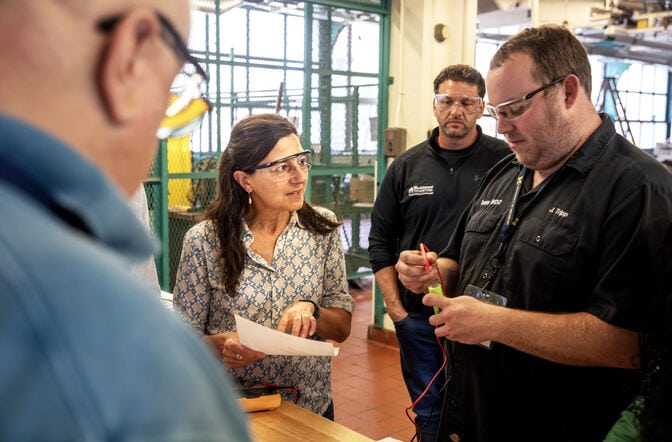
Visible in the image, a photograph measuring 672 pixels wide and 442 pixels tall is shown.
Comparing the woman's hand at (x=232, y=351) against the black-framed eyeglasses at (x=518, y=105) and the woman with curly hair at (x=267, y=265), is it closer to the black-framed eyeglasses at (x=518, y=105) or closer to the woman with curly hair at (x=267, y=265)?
the woman with curly hair at (x=267, y=265)

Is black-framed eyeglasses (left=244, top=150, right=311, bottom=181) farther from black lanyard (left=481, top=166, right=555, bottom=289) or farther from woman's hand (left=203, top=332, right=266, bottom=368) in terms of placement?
black lanyard (left=481, top=166, right=555, bottom=289)

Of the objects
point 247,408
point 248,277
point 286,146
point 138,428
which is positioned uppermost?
point 286,146

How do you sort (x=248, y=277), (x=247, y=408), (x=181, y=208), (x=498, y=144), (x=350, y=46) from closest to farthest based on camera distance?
(x=247, y=408)
(x=248, y=277)
(x=498, y=144)
(x=181, y=208)
(x=350, y=46)

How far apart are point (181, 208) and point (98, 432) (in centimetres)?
482

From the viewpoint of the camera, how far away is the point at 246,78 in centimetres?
555

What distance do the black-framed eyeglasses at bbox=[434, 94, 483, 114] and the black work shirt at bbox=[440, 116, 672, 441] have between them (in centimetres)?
171

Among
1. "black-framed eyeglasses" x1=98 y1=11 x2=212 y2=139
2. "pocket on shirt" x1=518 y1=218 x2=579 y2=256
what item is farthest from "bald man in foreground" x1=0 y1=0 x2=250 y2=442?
"pocket on shirt" x1=518 y1=218 x2=579 y2=256

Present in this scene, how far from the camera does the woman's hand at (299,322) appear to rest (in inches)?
86.3

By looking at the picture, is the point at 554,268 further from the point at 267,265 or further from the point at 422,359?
the point at 422,359

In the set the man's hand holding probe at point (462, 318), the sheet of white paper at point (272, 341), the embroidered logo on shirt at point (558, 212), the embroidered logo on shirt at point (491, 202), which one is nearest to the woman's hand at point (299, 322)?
the sheet of white paper at point (272, 341)

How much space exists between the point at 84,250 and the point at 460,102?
3.39 meters

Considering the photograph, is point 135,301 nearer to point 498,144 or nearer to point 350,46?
point 498,144

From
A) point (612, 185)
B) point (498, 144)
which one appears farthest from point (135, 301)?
point (498, 144)

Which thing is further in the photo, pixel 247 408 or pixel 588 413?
pixel 247 408
